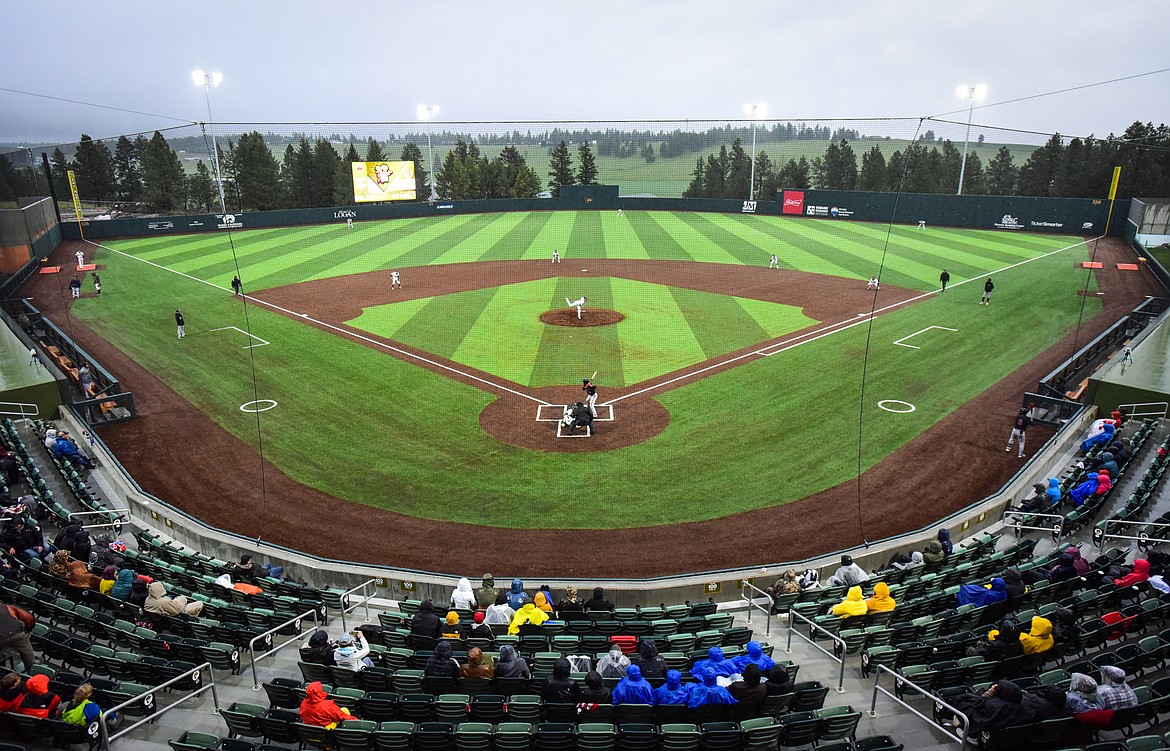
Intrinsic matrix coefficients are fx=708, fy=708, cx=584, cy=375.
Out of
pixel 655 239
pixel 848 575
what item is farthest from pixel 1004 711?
pixel 655 239

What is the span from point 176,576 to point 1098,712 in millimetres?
12566

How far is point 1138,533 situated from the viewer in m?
12.8

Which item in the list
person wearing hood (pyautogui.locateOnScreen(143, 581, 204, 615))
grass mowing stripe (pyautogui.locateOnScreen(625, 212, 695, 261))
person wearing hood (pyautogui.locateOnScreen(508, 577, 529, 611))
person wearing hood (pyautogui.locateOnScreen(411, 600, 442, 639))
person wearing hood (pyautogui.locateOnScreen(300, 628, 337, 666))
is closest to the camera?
person wearing hood (pyautogui.locateOnScreen(300, 628, 337, 666))

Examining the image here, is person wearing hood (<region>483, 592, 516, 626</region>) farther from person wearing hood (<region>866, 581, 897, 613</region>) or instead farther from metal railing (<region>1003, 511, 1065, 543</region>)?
metal railing (<region>1003, 511, 1065, 543</region>)

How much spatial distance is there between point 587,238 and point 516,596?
153 ft

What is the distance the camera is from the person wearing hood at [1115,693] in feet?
23.7

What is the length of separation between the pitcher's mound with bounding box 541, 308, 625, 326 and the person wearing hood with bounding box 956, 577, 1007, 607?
21893 millimetres

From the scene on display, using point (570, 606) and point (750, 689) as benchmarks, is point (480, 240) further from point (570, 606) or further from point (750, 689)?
point (750, 689)

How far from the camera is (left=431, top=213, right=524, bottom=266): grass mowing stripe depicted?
48.5 m

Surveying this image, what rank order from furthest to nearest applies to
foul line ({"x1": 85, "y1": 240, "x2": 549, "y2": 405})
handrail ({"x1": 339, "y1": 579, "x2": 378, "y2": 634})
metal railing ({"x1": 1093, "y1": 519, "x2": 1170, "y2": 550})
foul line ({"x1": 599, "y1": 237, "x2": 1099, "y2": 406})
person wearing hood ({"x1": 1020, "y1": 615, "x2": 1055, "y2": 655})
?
foul line ({"x1": 599, "y1": 237, "x2": 1099, "y2": 406})
foul line ({"x1": 85, "y1": 240, "x2": 549, "y2": 405})
metal railing ({"x1": 1093, "y1": 519, "x2": 1170, "y2": 550})
handrail ({"x1": 339, "y1": 579, "x2": 378, "y2": 634})
person wearing hood ({"x1": 1020, "y1": 615, "x2": 1055, "y2": 655})

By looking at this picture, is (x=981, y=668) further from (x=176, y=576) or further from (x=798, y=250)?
(x=798, y=250)

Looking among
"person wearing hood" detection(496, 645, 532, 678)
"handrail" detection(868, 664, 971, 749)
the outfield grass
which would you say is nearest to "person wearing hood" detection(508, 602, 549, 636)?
"person wearing hood" detection(496, 645, 532, 678)

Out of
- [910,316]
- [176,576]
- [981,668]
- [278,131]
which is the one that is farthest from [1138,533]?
[278,131]

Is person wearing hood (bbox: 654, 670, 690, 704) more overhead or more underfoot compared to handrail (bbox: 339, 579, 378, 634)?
more overhead
